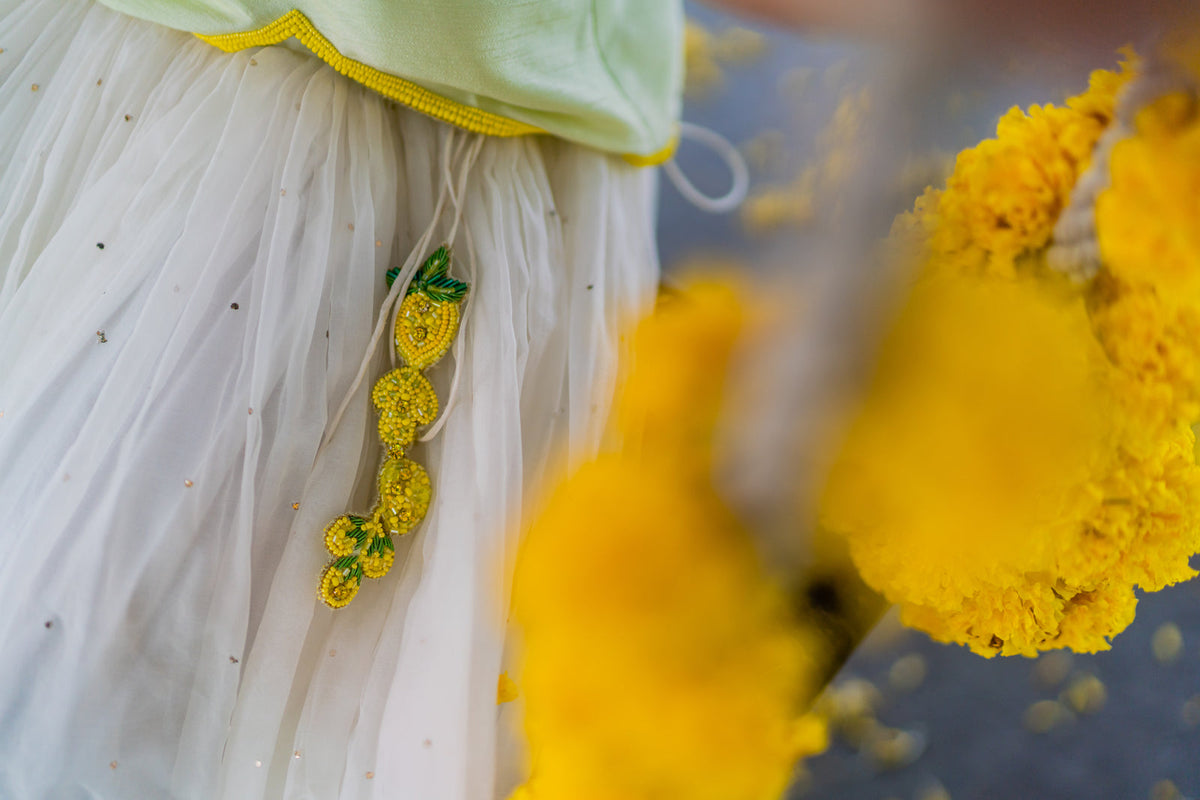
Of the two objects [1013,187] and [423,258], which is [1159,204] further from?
[423,258]

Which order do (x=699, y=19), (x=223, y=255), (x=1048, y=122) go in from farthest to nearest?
(x=699, y=19)
(x=223, y=255)
(x=1048, y=122)

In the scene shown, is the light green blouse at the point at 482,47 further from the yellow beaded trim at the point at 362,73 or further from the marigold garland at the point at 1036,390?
the marigold garland at the point at 1036,390

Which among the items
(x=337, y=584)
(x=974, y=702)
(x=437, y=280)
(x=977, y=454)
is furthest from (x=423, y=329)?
(x=974, y=702)

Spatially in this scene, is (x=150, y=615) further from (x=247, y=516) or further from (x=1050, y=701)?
(x=1050, y=701)

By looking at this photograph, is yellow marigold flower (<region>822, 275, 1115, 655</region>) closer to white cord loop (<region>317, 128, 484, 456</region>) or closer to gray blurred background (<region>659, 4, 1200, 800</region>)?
gray blurred background (<region>659, 4, 1200, 800</region>)

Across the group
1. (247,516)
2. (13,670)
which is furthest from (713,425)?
(13,670)

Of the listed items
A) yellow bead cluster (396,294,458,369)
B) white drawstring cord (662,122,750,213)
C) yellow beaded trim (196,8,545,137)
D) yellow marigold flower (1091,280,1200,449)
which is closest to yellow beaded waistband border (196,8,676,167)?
yellow beaded trim (196,8,545,137)

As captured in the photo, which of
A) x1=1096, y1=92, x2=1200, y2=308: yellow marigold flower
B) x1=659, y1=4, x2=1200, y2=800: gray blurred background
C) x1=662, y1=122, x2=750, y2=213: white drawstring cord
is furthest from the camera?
x1=662, y1=122, x2=750, y2=213: white drawstring cord
